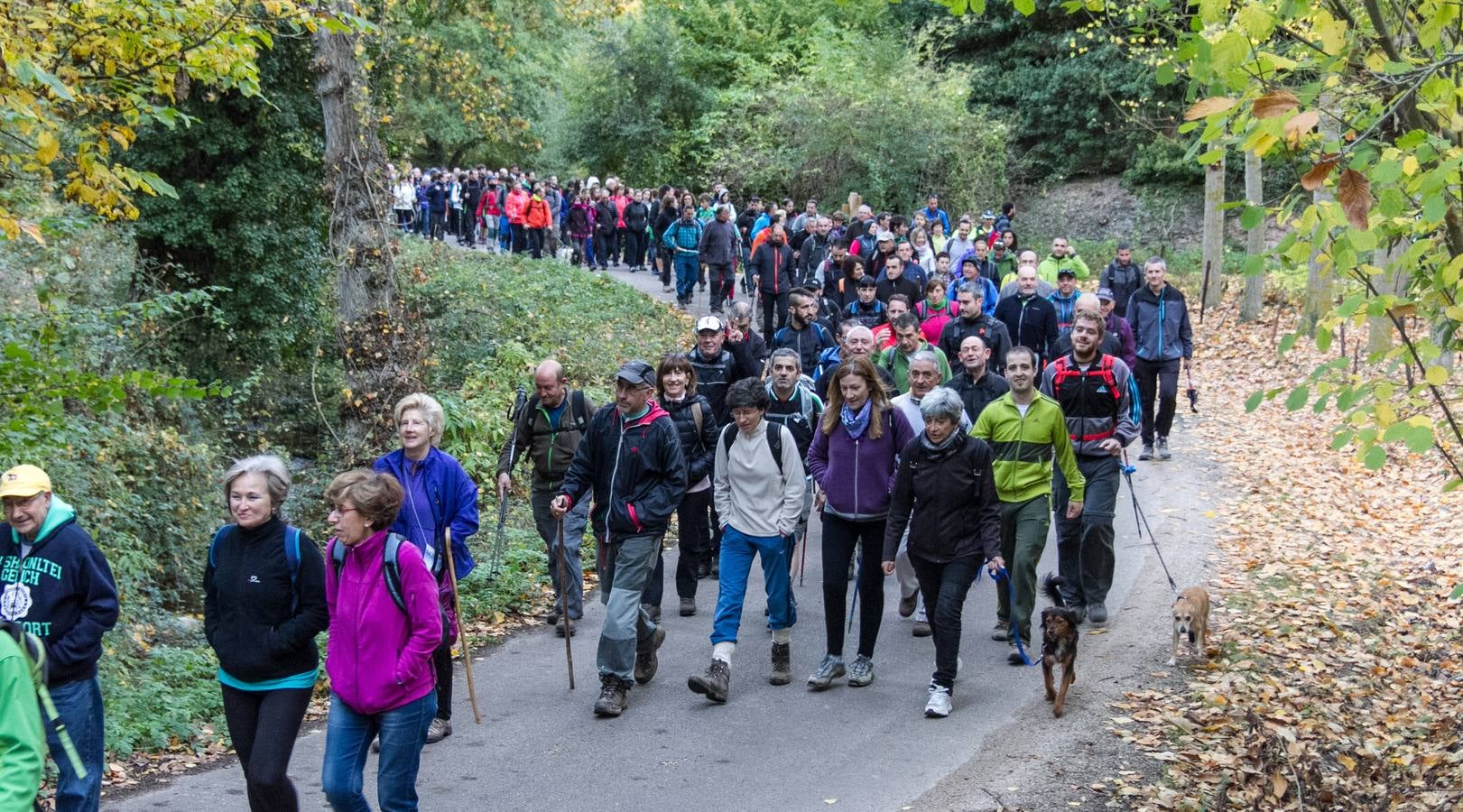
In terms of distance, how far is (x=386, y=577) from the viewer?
5.25 m

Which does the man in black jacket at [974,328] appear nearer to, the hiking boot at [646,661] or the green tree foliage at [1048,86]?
the hiking boot at [646,661]

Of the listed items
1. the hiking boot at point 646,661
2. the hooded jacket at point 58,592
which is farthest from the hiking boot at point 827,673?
the hooded jacket at point 58,592

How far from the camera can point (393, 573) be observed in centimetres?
525

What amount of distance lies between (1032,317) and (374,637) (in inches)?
400

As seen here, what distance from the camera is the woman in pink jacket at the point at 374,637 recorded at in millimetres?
5234

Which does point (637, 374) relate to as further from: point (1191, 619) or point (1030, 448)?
point (1191, 619)

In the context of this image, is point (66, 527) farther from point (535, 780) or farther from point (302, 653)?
point (535, 780)

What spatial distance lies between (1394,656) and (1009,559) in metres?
2.96

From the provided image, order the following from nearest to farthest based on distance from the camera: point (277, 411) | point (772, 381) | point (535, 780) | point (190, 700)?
point (535, 780) → point (190, 700) → point (772, 381) → point (277, 411)

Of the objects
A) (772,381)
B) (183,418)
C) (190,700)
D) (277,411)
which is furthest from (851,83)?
(190,700)

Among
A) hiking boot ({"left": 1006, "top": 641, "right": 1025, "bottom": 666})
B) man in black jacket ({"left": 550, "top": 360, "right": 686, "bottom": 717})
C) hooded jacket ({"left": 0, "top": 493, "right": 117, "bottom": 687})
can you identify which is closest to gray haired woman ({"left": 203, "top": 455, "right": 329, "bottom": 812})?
hooded jacket ({"left": 0, "top": 493, "right": 117, "bottom": 687})

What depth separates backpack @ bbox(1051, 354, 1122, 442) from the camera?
30.6ft

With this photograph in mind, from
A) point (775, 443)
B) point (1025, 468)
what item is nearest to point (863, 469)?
point (775, 443)

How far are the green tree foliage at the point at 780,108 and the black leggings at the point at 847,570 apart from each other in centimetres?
2541
